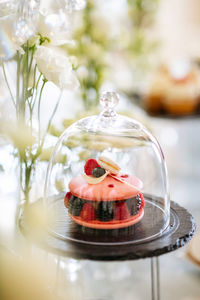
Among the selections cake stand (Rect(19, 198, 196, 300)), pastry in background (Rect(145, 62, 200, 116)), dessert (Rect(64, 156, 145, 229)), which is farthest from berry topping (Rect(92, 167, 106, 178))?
pastry in background (Rect(145, 62, 200, 116))

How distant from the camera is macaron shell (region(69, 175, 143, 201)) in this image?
2.40ft

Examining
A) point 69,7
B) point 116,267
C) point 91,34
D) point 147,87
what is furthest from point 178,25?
point 69,7

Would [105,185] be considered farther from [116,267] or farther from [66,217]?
[116,267]

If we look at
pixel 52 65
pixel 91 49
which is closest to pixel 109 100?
pixel 52 65

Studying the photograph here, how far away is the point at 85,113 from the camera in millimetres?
1145

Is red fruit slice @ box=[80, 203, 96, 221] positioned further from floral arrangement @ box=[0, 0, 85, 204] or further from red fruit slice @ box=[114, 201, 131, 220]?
floral arrangement @ box=[0, 0, 85, 204]

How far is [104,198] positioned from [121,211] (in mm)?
41

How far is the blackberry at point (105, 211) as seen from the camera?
740 millimetres

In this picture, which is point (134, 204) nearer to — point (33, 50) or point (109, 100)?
point (109, 100)

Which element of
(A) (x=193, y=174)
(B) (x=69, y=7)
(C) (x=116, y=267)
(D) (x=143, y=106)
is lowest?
(A) (x=193, y=174)

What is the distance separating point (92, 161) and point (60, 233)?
148 millimetres

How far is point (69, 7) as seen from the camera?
0.80m

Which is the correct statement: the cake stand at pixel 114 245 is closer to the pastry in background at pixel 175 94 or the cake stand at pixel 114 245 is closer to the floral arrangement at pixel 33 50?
the floral arrangement at pixel 33 50

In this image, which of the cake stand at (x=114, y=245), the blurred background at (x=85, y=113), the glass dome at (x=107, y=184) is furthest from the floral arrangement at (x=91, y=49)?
the cake stand at (x=114, y=245)
